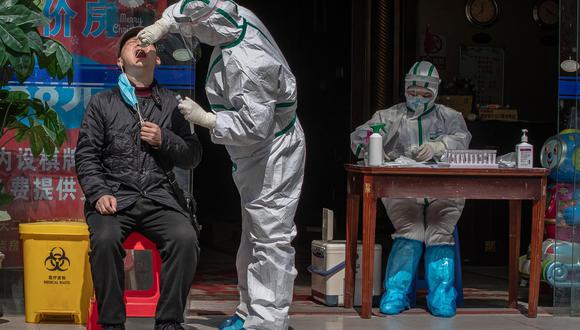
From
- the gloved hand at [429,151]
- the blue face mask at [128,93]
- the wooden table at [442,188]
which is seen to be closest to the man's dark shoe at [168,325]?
the blue face mask at [128,93]

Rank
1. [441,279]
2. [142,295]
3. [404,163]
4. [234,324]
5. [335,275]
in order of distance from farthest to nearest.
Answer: [335,275]
[441,279]
[404,163]
[234,324]
[142,295]

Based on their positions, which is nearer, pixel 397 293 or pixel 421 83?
pixel 397 293

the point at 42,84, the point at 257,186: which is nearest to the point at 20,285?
the point at 42,84

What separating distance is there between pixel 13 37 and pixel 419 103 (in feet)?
8.28

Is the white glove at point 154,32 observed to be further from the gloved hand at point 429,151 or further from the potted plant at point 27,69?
the gloved hand at point 429,151

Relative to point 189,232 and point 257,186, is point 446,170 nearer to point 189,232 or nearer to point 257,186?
point 257,186

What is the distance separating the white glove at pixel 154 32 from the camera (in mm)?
5383

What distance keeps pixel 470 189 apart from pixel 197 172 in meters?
5.39

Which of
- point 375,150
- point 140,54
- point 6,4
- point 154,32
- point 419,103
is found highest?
point 6,4

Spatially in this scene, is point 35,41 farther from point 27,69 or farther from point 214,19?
point 214,19

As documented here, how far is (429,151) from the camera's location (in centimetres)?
662

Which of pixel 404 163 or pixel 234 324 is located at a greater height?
pixel 404 163

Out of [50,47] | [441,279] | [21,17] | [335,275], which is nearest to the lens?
[21,17]

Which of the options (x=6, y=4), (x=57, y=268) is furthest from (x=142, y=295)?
(x=6, y=4)
